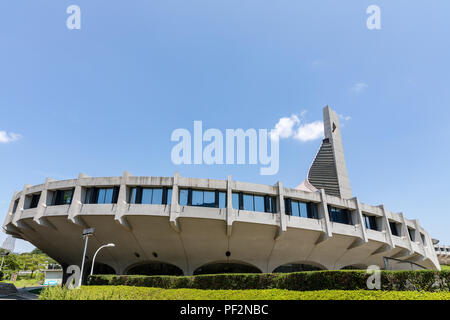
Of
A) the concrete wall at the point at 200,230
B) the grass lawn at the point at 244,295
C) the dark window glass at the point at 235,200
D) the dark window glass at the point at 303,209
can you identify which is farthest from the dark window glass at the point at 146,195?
the dark window glass at the point at 303,209

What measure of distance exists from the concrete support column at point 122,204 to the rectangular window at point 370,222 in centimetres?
2389

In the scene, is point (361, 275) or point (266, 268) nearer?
point (361, 275)

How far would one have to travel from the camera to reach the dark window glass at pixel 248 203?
79.8ft

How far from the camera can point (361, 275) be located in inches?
442

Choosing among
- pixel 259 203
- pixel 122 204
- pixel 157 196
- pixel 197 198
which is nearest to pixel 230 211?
pixel 197 198

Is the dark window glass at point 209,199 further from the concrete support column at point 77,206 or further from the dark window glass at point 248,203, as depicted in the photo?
the concrete support column at point 77,206

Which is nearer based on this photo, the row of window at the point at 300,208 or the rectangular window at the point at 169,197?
the rectangular window at the point at 169,197

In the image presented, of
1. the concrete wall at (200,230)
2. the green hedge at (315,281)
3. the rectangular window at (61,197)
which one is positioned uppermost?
the rectangular window at (61,197)

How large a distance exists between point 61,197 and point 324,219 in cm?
2508

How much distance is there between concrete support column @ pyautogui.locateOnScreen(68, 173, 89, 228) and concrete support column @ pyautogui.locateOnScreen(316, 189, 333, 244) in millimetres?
21525

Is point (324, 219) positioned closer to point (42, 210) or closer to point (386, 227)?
point (386, 227)
